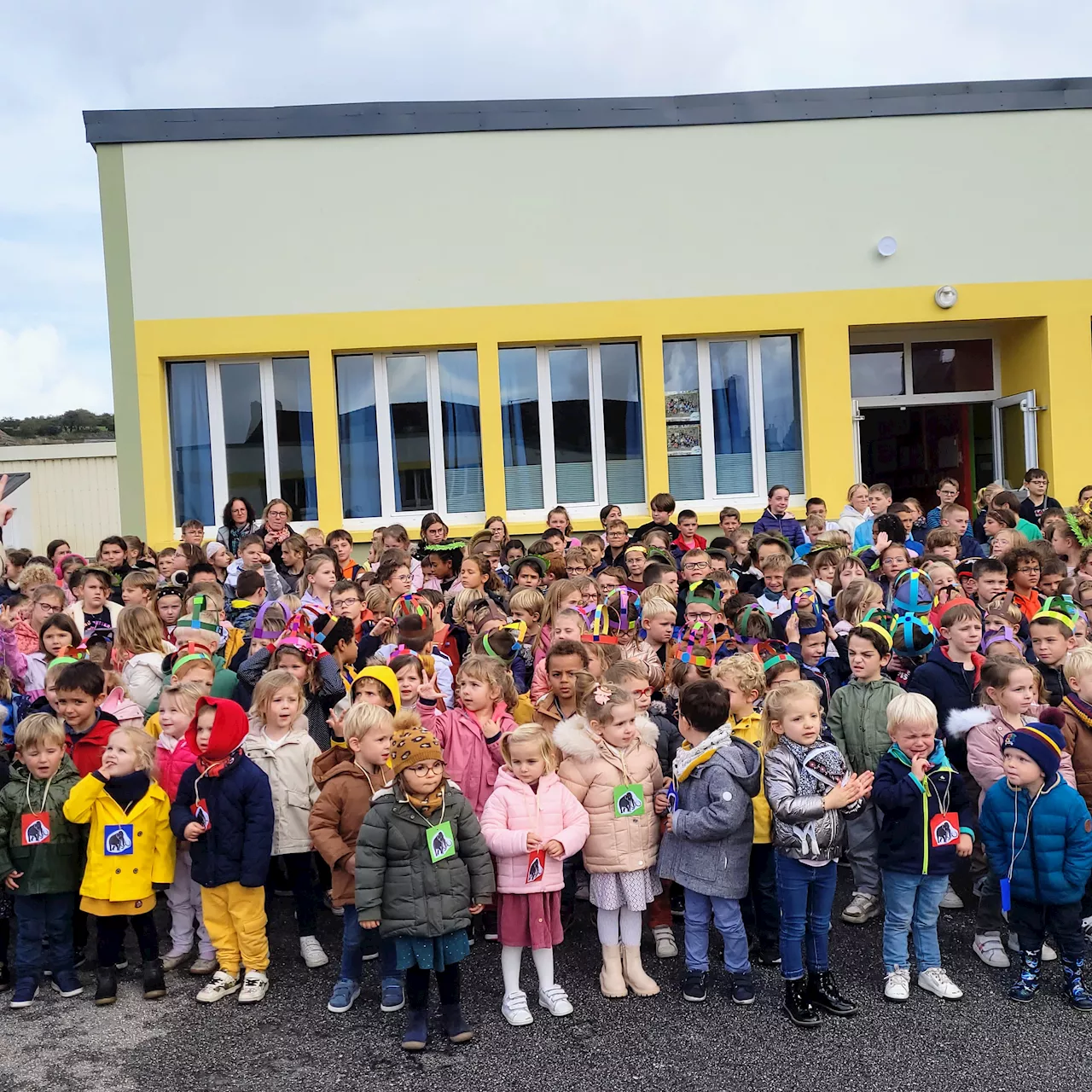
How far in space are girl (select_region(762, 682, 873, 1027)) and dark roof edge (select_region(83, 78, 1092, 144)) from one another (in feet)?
30.1

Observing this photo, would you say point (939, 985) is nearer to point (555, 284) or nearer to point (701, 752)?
point (701, 752)

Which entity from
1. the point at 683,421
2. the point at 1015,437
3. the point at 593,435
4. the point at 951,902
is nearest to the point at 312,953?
the point at 951,902

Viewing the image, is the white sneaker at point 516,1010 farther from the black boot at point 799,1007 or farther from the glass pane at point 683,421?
the glass pane at point 683,421

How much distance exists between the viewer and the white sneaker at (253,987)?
511 centimetres

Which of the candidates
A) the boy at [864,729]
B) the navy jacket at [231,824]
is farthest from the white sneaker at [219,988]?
the boy at [864,729]

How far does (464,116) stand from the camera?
12328 millimetres

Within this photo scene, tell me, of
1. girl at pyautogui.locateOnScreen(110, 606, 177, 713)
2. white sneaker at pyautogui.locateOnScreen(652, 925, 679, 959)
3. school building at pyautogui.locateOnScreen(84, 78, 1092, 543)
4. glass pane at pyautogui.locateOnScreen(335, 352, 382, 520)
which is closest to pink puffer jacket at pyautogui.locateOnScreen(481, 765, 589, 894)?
white sneaker at pyautogui.locateOnScreen(652, 925, 679, 959)

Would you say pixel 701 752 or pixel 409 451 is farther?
pixel 409 451

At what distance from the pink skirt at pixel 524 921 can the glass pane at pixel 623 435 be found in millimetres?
8219

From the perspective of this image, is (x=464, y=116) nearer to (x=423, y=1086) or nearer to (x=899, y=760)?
(x=899, y=760)

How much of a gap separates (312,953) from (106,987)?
3.13 feet

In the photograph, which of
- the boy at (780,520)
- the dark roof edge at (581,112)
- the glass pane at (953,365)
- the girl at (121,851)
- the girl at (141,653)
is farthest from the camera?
the glass pane at (953,365)

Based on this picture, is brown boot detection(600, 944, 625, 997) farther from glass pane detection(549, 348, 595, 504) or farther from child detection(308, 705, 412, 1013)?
glass pane detection(549, 348, 595, 504)

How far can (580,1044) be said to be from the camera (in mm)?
4609
